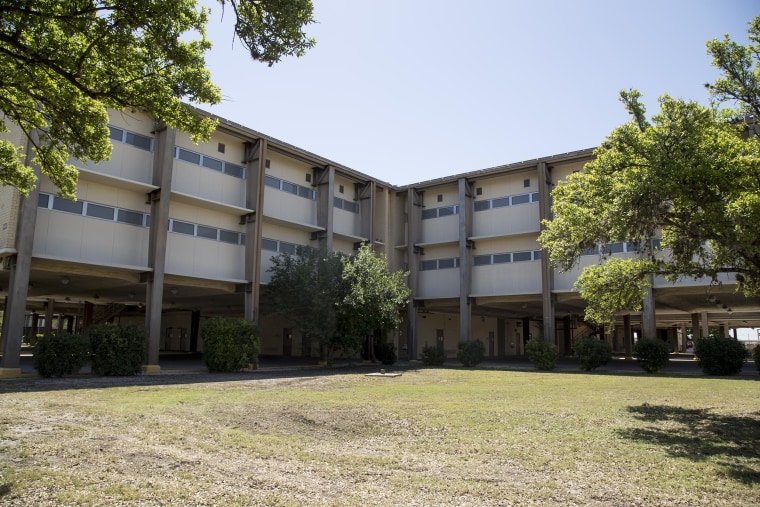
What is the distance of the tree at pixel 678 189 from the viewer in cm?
966

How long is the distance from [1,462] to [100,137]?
5152 millimetres

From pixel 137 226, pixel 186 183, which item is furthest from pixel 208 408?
pixel 186 183

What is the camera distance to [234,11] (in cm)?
694

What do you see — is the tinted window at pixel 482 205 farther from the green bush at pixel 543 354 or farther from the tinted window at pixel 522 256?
the green bush at pixel 543 354

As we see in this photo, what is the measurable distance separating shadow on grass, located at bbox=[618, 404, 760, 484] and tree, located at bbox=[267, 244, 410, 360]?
15.8 metres

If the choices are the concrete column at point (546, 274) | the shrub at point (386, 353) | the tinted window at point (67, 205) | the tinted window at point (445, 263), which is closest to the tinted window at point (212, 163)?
the tinted window at point (67, 205)

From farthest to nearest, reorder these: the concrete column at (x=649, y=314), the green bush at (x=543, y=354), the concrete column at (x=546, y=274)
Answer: the concrete column at (x=546, y=274), the green bush at (x=543, y=354), the concrete column at (x=649, y=314)

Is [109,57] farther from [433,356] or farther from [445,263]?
[445,263]

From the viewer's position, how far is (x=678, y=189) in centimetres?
968

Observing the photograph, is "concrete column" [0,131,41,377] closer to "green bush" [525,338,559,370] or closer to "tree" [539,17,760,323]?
"tree" [539,17,760,323]

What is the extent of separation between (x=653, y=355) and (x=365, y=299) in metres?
13.0

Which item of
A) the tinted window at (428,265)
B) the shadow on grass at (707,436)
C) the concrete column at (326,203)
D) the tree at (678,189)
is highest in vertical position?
the concrete column at (326,203)

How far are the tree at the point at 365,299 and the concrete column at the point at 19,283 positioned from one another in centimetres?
1267

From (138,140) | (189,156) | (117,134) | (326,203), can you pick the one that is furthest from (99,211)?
(326,203)
